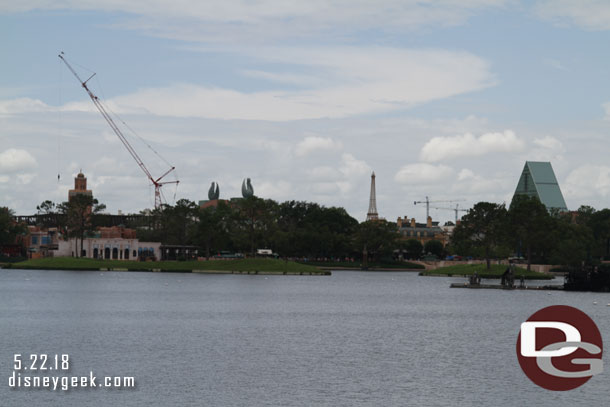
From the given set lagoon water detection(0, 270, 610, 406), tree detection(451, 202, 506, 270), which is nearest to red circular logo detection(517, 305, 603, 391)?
lagoon water detection(0, 270, 610, 406)

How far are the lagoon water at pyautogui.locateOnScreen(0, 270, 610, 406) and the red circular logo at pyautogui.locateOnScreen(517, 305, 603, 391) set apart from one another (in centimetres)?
120

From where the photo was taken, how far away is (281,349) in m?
65.5

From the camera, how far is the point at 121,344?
66.1 meters

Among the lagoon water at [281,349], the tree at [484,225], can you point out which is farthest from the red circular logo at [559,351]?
the tree at [484,225]

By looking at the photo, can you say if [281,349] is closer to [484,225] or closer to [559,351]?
[559,351]

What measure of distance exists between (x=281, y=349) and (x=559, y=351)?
20681 millimetres

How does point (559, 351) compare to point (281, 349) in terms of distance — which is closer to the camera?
point (559, 351)

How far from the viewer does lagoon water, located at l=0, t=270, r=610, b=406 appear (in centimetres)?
4694

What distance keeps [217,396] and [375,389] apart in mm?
9234

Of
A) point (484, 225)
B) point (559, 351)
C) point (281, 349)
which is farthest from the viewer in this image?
point (484, 225)

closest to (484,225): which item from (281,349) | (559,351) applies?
(559,351)

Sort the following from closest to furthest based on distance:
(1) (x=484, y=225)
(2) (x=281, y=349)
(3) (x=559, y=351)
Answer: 1. (3) (x=559, y=351)
2. (2) (x=281, y=349)
3. (1) (x=484, y=225)

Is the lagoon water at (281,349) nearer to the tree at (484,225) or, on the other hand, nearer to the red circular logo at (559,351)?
the red circular logo at (559,351)

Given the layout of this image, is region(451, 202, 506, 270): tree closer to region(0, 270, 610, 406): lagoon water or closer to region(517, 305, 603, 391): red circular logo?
region(0, 270, 610, 406): lagoon water
